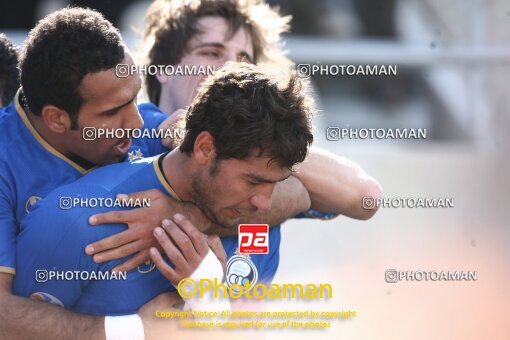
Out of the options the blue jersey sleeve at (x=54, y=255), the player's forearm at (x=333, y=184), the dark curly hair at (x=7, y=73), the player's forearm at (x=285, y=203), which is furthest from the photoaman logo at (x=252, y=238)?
the dark curly hair at (x=7, y=73)

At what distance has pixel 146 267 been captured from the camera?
138cm

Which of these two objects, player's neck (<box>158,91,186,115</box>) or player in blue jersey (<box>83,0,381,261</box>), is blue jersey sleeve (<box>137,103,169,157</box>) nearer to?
player in blue jersey (<box>83,0,381,261</box>)

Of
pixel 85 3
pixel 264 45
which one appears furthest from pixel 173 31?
pixel 85 3

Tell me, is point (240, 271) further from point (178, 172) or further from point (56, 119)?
point (56, 119)

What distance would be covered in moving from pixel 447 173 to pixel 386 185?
0.16 metres

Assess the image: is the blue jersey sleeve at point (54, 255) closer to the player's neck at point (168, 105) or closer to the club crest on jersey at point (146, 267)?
the club crest on jersey at point (146, 267)

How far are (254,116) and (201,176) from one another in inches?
4.7

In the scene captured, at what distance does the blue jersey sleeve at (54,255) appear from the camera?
131cm

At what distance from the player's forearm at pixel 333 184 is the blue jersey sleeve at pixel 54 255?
40cm

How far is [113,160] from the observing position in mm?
1457

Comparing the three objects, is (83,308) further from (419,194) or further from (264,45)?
(264,45)

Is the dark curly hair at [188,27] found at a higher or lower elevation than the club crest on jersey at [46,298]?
higher

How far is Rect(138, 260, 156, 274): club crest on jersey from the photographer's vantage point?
4.52 ft

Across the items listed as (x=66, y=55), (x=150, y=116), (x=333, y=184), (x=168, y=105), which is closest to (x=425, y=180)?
(x=333, y=184)
